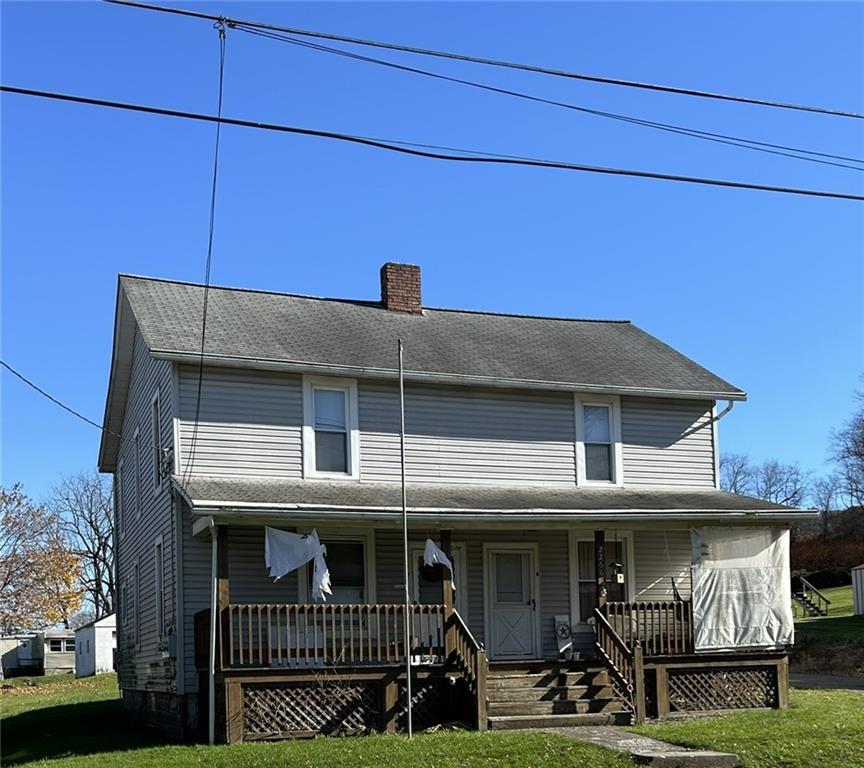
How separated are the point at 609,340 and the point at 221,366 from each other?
9.09 m

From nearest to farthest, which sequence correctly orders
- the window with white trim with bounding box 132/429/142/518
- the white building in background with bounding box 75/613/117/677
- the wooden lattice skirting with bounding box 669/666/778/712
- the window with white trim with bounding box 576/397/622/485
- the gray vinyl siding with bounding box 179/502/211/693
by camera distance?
the gray vinyl siding with bounding box 179/502/211/693, the wooden lattice skirting with bounding box 669/666/778/712, the window with white trim with bounding box 576/397/622/485, the window with white trim with bounding box 132/429/142/518, the white building in background with bounding box 75/613/117/677

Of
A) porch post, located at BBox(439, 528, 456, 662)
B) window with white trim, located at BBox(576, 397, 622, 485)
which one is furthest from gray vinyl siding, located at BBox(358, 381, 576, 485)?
porch post, located at BBox(439, 528, 456, 662)

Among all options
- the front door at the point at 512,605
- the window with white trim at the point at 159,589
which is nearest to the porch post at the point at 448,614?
the front door at the point at 512,605

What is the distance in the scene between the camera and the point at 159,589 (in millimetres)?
20047

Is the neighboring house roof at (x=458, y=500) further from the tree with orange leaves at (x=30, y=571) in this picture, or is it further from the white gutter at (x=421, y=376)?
the tree with orange leaves at (x=30, y=571)

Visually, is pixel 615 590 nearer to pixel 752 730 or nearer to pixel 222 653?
pixel 752 730

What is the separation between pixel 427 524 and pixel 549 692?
10.2 ft

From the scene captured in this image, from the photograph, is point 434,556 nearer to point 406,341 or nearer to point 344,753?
point 344,753

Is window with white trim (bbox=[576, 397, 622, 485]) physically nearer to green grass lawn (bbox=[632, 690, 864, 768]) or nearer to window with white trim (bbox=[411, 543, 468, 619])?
window with white trim (bbox=[411, 543, 468, 619])

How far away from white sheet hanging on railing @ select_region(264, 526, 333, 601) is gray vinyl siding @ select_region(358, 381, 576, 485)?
2.57 meters

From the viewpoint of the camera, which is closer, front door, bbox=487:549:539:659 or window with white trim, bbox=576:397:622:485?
front door, bbox=487:549:539:659

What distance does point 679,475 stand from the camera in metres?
22.0

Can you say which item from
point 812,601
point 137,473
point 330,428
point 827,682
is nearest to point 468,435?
point 330,428

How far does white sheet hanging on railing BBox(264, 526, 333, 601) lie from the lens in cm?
1700
